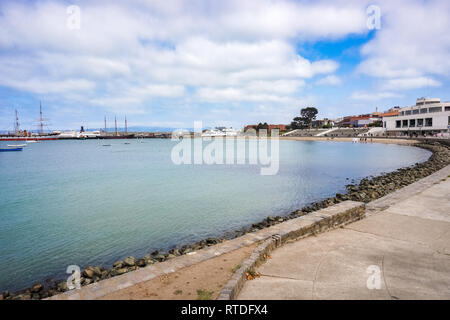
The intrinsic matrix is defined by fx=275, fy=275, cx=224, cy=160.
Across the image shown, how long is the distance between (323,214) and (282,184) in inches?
627

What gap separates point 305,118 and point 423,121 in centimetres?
7488

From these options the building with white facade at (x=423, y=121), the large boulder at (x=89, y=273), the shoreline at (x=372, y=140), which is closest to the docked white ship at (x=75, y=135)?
the shoreline at (x=372, y=140)

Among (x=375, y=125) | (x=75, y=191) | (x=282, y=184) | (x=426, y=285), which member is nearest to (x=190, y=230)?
(x=426, y=285)

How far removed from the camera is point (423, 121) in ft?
282

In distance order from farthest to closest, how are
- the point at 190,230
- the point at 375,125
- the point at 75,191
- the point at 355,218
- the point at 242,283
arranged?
1. the point at 375,125
2. the point at 75,191
3. the point at 190,230
4. the point at 355,218
5. the point at 242,283

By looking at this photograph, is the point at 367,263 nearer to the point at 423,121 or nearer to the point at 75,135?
the point at 423,121

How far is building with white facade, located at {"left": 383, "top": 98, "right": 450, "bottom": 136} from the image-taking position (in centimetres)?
7811

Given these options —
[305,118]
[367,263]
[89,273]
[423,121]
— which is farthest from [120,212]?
[305,118]

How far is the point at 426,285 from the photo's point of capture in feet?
17.6

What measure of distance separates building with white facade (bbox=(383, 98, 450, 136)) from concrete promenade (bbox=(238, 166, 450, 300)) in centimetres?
8067

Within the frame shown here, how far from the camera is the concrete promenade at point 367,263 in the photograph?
17.1ft

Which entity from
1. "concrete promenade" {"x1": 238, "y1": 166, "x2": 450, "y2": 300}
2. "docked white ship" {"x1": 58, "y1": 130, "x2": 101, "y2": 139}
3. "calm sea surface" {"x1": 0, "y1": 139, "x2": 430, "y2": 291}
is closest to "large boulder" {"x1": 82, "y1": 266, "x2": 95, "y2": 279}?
"calm sea surface" {"x1": 0, "y1": 139, "x2": 430, "y2": 291}

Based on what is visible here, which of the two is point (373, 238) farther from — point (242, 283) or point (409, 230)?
point (242, 283)
